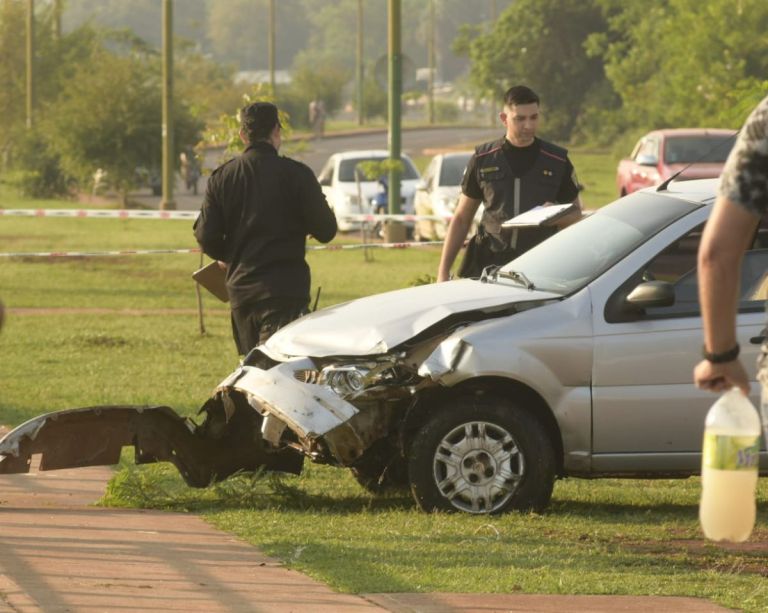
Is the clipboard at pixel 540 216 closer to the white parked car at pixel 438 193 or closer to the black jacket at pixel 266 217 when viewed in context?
the black jacket at pixel 266 217

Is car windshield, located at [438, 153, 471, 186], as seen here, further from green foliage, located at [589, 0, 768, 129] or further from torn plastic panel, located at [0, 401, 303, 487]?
torn plastic panel, located at [0, 401, 303, 487]

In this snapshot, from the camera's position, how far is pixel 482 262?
10.0 m

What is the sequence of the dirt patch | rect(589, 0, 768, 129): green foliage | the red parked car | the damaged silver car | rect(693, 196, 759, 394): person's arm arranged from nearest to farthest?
rect(693, 196, 759, 394): person's arm < the dirt patch < the damaged silver car < the red parked car < rect(589, 0, 768, 129): green foliage

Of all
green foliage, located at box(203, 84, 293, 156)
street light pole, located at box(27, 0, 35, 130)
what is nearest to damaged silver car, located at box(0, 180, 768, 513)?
green foliage, located at box(203, 84, 293, 156)

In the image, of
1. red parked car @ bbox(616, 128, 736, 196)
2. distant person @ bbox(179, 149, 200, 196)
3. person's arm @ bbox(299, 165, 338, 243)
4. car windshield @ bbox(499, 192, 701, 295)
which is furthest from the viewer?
distant person @ bbox(179, 149, 200, 196)

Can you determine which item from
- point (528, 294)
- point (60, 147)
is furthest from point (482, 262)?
point (60, 147)

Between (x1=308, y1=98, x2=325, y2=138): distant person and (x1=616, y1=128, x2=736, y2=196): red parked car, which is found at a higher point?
(x1=308, y1=98, x2=325, y2=138): distant person

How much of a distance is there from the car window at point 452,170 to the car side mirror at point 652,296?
20.3 m

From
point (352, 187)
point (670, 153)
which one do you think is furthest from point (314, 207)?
point (352, 187)

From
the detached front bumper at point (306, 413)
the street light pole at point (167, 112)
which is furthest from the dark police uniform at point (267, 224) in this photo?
the street light pole at point (167, 112)

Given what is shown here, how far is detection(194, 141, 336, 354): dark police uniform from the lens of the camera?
9422 millimetres

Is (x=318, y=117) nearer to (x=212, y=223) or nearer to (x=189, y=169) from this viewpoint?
(x=189, y=169)

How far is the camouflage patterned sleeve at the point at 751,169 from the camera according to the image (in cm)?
448

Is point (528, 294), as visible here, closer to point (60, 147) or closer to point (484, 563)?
point (484, 563)
